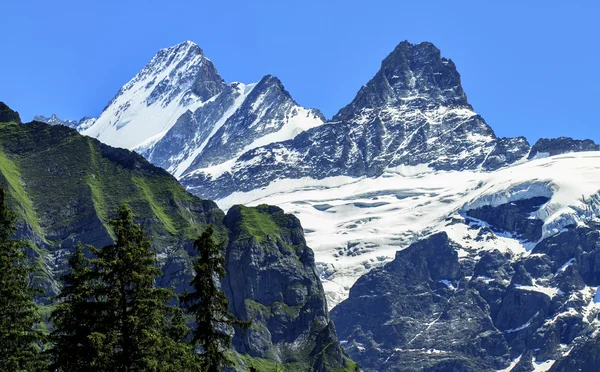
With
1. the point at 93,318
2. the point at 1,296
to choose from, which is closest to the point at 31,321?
the point at 1,296

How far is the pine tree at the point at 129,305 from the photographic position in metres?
60.6

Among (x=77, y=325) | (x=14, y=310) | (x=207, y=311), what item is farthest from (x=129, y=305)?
(x=14, y=310)

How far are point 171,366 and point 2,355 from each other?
37.1 ft

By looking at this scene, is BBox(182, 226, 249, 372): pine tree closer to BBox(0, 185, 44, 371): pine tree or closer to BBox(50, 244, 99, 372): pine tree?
BBox(50, 244, 99, 372): pine tree

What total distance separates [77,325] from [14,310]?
8.46 metres

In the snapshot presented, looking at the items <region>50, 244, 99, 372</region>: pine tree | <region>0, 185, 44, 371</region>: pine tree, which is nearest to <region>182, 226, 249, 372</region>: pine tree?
<region>50, 244, 99, 372</region>: pine tree

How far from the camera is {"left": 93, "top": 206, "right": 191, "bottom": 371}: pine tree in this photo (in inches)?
2387

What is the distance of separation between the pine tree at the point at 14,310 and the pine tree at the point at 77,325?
2.96m

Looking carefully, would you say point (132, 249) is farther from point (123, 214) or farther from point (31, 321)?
point (31, 321)

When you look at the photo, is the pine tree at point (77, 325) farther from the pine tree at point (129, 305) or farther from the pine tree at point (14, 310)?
the pine tree at point (14, 310)

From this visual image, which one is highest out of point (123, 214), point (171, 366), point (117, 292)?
point (123, 214)

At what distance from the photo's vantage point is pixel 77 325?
63.8 m

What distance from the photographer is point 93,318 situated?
6209 centimetres

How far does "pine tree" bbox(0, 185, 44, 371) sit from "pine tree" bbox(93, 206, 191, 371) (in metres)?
9.42
